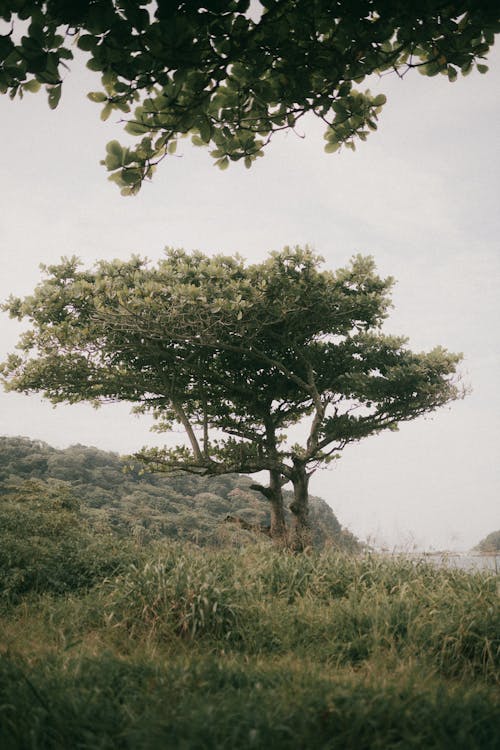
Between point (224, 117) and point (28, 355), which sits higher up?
point (224, 117)

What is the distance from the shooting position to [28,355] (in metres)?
12.1

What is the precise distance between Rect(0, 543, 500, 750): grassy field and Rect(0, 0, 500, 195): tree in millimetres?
4161

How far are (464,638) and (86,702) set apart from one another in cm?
360

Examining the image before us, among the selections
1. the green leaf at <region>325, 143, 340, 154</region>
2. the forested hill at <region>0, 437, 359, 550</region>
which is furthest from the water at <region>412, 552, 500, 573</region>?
the forested hill at <region>0, 437, 359, 550</region>

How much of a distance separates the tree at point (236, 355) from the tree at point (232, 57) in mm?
5315

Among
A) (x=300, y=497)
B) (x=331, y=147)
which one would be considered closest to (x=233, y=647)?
(x=331, y=147)

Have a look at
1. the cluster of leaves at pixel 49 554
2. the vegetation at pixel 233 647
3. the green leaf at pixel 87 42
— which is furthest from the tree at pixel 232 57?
the cluster of leaves at pixel 49 554

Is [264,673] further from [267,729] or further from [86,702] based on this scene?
[86,702]

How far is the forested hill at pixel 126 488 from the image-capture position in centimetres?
1712

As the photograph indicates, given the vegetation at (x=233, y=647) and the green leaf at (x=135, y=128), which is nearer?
the vegetation at (x=233, y=647)

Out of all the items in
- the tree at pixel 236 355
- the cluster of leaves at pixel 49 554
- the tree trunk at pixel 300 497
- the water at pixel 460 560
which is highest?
the tree at pixel 236 355

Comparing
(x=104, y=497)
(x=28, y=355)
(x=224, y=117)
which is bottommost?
(x=104, y=497)

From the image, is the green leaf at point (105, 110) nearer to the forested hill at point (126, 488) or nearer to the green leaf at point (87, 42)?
the green leaf at point (87, 42)

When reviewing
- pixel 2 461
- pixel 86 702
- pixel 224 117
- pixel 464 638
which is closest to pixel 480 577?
pixel 464 638
